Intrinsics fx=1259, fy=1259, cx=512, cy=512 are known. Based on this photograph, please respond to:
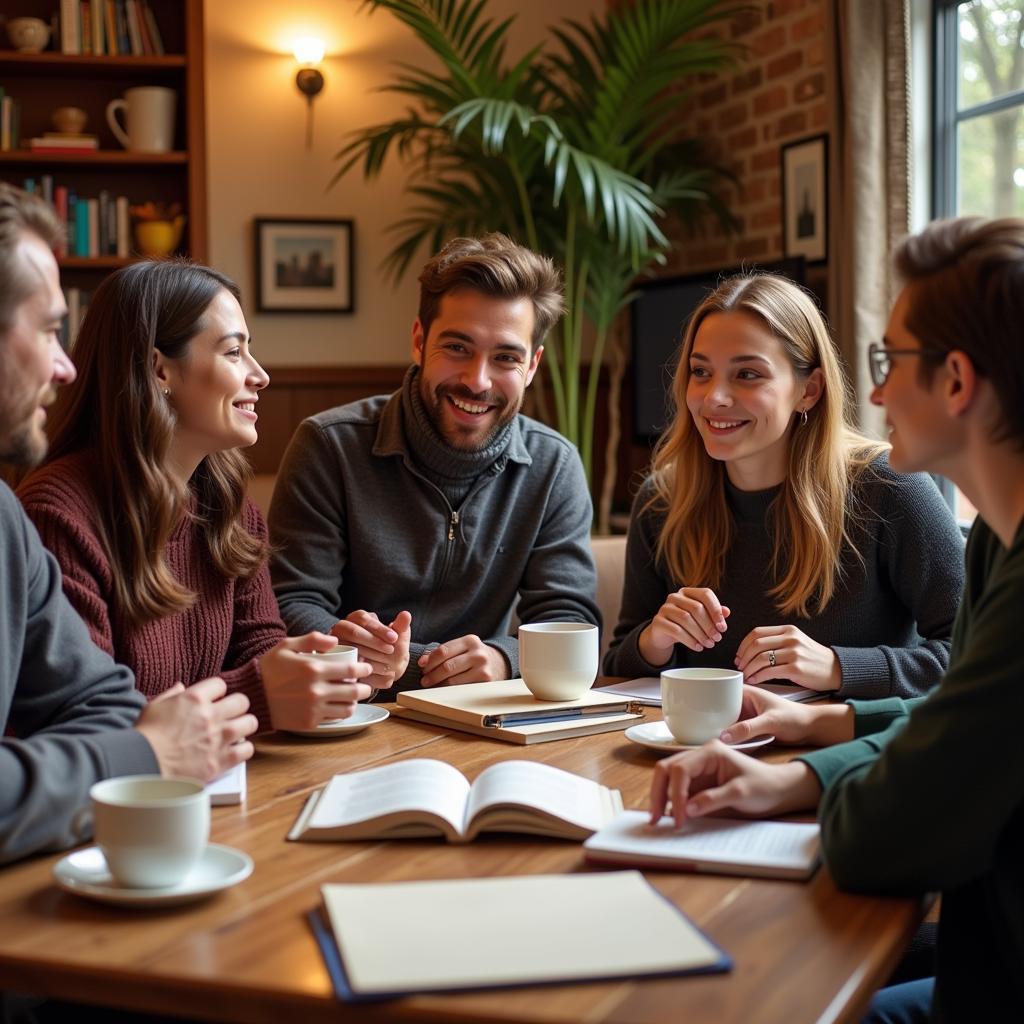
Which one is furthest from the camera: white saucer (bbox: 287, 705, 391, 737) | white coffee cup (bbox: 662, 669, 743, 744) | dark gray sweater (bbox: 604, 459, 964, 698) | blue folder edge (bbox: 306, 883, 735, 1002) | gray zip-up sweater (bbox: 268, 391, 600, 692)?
gray zip-up sweater (bbox: 268, 391, 600, 692)

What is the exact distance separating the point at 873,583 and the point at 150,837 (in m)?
1.33

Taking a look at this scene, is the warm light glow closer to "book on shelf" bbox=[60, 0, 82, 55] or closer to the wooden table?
"book on shelf" bbox=[60, 0, 82, 55]

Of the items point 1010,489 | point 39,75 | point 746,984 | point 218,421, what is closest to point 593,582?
point 218,421

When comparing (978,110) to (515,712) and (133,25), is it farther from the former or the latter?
(133,25)

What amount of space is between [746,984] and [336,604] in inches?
56.6

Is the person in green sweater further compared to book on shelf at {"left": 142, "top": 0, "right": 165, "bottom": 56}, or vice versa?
book on shelf at {"left": 142, "top": 0, "right": 165, "bottom": 56}

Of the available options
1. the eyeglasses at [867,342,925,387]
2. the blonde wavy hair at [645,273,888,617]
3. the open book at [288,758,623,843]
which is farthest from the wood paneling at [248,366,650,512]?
the open book at [288,758,623,843]

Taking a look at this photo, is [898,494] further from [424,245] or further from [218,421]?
[424,245]

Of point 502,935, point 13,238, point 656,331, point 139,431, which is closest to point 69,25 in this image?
point 656,331

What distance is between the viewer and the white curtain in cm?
361

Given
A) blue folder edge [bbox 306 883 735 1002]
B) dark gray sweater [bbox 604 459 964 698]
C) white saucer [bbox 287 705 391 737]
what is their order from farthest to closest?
dark gray sweater [bbox 604 459 964 698] → white saucer [bbox 287 705 391 737] → blue folder edge [bbox 306 883 735 1002]

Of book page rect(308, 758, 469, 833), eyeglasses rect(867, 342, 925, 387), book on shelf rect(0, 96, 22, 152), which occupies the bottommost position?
book page rect(308, 758, 469, 833)

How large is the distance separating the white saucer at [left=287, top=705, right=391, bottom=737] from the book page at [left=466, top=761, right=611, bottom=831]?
0.26 m

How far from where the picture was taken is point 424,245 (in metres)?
5.20
